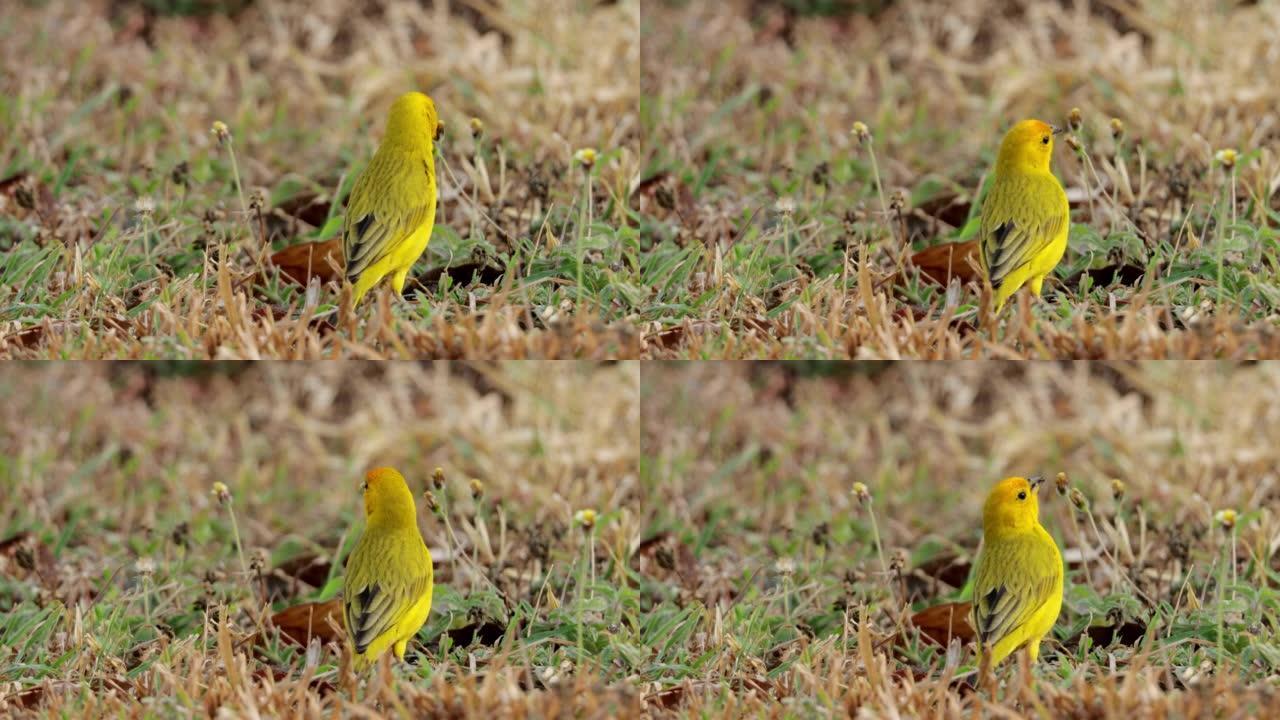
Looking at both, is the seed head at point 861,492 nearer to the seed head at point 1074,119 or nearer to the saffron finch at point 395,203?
the seed head at point 1074,119

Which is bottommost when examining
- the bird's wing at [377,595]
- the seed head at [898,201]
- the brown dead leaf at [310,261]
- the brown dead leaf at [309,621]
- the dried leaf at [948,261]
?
the brown dead leaf at [309,621]

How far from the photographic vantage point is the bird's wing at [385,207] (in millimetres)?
5516

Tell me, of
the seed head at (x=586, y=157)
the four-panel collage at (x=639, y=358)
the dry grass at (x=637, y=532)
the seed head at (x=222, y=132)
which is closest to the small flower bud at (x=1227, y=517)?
the dry grass at (x=637, y=532)

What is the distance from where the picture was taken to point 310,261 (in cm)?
574

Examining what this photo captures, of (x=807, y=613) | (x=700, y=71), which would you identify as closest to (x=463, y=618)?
(x=807, y=613)

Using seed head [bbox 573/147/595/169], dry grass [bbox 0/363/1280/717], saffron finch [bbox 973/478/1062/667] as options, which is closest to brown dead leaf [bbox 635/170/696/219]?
seed head [bbox 573/147/595/169]

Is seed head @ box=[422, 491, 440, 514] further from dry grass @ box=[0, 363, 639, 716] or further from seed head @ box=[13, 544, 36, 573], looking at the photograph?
seed head @ box=[13, 544, 36, 573]

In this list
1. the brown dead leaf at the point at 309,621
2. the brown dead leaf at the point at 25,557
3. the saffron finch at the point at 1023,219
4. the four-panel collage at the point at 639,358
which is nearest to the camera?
the four-panel collage at the point at 639,358

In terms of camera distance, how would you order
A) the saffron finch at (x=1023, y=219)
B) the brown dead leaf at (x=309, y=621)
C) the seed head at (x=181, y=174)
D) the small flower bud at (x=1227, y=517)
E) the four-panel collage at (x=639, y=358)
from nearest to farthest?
the four-panel collage at (x=639, y=358), the saffron finch at (x=1023, y=219), the brown dead leaf at (x=309, y=621), the small flower bud at (x=1227, y=517), the seed head at (x=181, y=174)

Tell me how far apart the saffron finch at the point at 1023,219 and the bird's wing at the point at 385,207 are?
5.41 feet

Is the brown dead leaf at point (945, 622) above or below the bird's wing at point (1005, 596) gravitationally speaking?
below

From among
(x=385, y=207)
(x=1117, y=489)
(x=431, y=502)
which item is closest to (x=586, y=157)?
(x=385, y=207)

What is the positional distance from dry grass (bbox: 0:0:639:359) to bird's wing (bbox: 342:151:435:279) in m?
0.12

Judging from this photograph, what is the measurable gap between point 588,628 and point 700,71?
203 cm
